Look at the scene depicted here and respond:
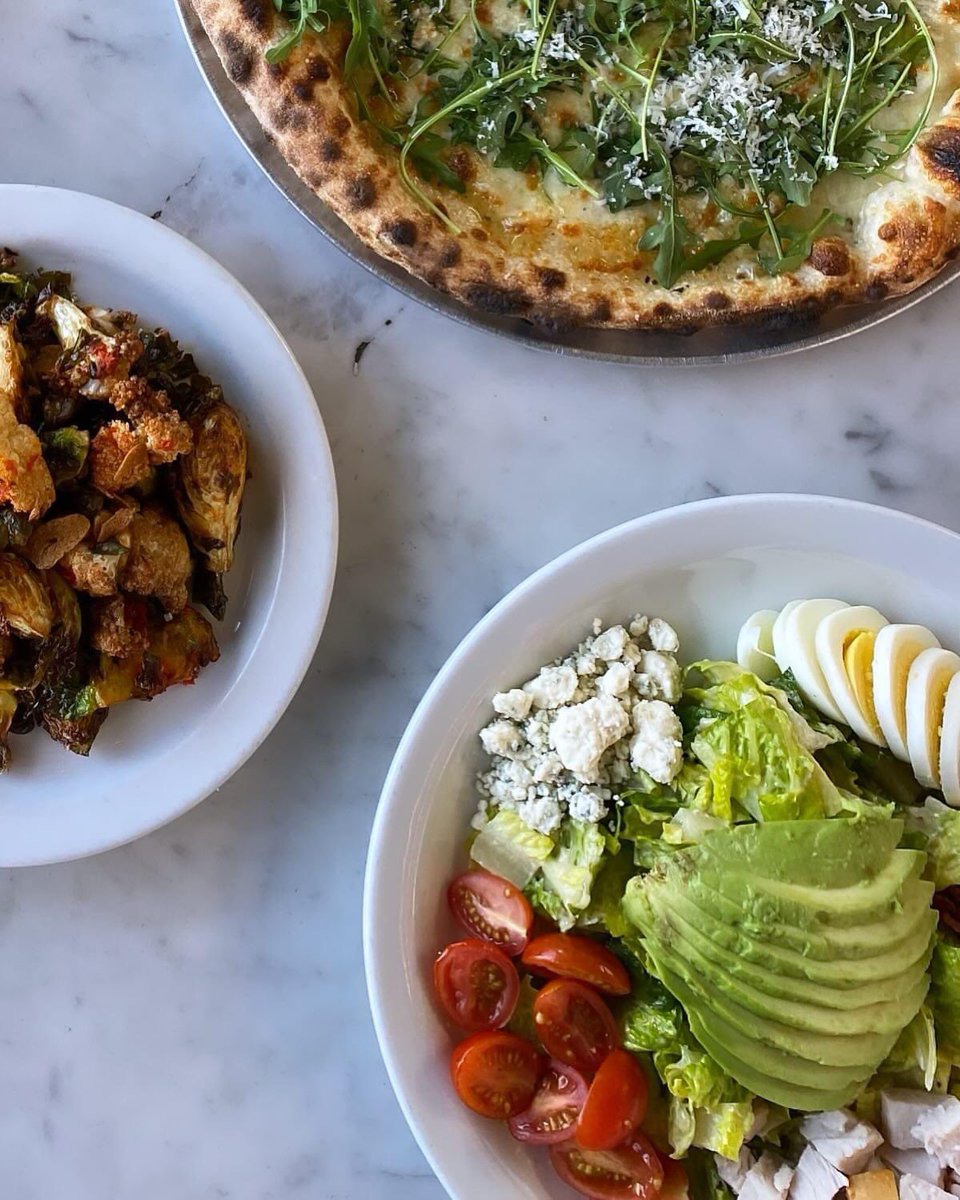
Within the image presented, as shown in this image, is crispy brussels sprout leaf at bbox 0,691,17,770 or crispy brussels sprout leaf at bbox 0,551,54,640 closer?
crispy brussels sprout leaf at bbox 0,551,54,640

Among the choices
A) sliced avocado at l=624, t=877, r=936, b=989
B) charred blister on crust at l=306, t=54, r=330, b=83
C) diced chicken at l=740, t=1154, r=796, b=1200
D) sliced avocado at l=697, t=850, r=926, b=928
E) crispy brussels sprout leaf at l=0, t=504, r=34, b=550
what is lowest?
diced chicken at l=740, t=1154, r=796, b=1200

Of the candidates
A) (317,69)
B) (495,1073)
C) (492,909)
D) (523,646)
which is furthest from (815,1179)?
(317,69)

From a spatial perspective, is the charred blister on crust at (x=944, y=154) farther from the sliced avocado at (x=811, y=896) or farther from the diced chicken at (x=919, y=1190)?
the diced chicken at (x=919, y=1190)

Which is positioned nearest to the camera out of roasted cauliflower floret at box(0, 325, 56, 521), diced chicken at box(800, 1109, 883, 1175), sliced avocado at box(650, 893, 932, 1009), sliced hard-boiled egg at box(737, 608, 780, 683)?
roasted cauliflower floret at box(0, 325, 56, 521)

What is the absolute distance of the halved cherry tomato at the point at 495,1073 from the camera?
1.77 metres

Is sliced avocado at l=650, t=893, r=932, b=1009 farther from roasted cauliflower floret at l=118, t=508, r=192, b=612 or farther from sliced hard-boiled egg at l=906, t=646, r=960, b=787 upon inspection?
roasted cauliflower floret at l=118, t=508, r=192, b=612

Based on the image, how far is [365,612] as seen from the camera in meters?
1.99

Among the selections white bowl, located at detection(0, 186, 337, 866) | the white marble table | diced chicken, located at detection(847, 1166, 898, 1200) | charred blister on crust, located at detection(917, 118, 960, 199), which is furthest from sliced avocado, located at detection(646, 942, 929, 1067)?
charred blister on crust, located at detection(917, 118, 960, 199)

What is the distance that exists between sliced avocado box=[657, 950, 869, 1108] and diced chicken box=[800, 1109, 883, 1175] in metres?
0.13

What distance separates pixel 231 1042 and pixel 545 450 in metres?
1.18

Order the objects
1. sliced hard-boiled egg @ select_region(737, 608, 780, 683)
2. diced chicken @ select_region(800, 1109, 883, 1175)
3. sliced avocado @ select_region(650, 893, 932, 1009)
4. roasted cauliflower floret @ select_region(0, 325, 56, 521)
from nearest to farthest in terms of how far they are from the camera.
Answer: roasted cauliflower floret @ select_region(0, 325, 56, 521) < sliced avocado @ select_region(650, 893, 932, 1009) < diced chicken @ select_region(800, 1109, 883, 1175) < sliced hard-boiled egg @ select_region(737, 608, 780, 683)

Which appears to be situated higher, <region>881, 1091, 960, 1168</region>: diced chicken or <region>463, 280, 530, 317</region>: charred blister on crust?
<region>463, 280, 530, 317</region>: charred blister on crust

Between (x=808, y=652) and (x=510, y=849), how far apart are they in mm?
565

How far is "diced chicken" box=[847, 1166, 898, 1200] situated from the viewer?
1.73m
